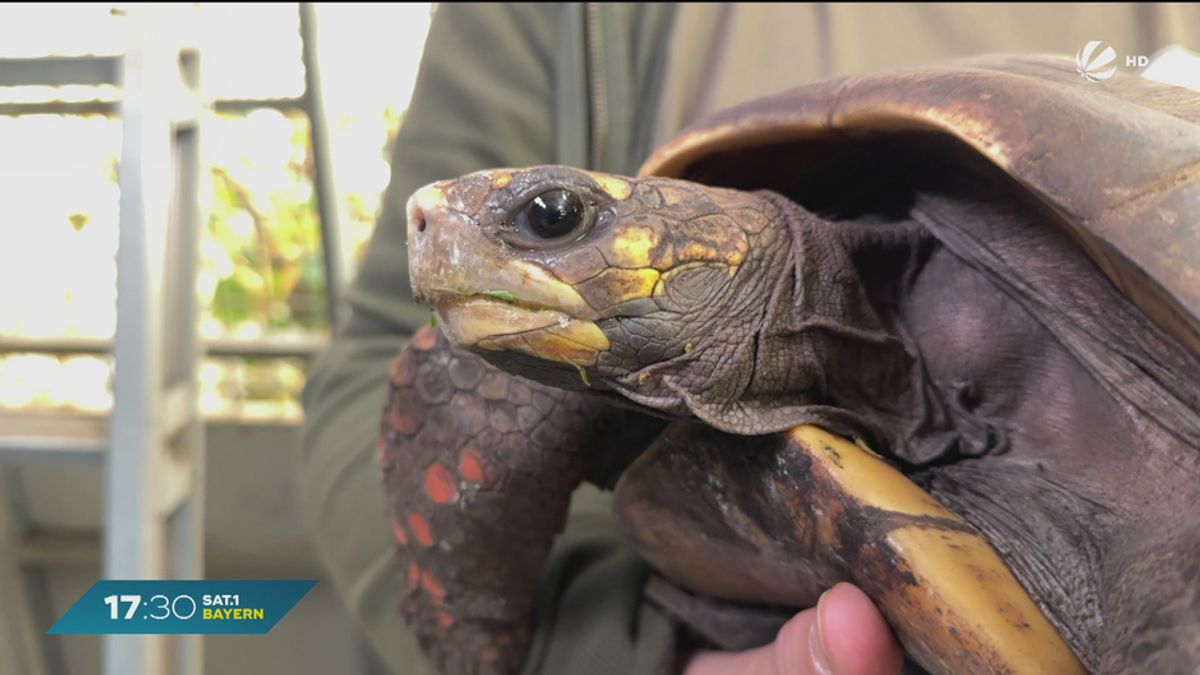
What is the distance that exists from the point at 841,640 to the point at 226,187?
1198 millimetres

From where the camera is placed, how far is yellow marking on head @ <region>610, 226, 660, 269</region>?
44cm

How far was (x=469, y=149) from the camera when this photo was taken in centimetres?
101

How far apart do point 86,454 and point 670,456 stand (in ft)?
2.08

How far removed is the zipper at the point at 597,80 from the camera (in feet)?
3.22

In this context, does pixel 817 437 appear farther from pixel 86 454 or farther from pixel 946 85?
pixel 86 454

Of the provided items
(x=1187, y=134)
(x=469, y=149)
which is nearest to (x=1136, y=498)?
(x=1187, y=134)

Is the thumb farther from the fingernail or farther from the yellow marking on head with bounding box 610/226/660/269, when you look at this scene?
the yellow marking on head with bounding box 610/226/660/269

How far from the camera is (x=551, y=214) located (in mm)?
435

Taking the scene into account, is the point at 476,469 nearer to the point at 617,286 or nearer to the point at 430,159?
the point at 617,286

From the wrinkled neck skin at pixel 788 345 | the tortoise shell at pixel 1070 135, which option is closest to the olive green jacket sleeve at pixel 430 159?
the wrinkled neck skin at pixel 788 345

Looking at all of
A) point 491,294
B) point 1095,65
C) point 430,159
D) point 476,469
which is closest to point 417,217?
point 491,294

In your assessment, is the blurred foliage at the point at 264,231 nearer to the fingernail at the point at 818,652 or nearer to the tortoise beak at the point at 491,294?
the tortoise beak at the point at 491,294

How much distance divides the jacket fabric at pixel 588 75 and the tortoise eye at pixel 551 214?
51 cm

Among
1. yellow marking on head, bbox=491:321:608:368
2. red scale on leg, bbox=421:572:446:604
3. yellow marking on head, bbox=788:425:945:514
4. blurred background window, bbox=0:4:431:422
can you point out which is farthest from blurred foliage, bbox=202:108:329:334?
yellow marking on head, bbox=788:425:945:514
